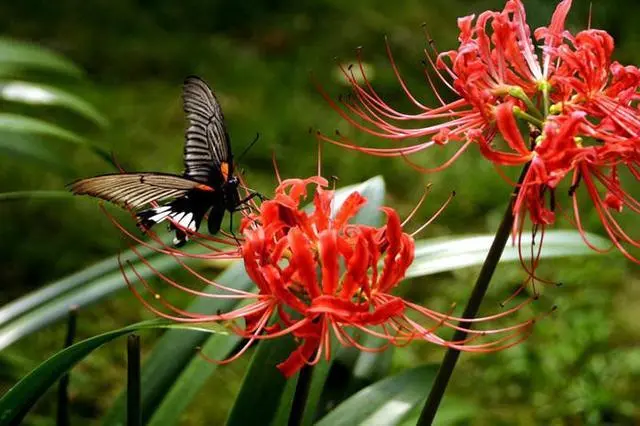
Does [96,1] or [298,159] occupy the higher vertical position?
[96,1]

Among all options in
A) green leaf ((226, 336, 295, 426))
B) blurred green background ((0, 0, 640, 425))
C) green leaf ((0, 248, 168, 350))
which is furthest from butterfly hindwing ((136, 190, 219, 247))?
blurred green background ((0, 0, 640, 425))

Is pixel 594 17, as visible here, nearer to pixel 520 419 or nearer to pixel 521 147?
pixel 520 419

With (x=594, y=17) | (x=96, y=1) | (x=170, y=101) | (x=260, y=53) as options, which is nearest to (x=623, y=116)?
(x=170, y=101)

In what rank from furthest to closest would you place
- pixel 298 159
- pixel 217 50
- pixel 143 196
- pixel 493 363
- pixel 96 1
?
1. pixel 96 1
2. pixel 217 50
3. pixel 298 159
4. pixel 493 363
5. pixel 143 196

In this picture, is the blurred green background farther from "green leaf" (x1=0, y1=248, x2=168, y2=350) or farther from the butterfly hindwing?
the butterfly hindwing

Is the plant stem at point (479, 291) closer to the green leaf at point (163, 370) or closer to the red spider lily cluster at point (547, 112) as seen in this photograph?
the red spider lily cluster at point (547, 112)

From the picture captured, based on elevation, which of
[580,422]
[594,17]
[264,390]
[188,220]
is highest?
[188,220]

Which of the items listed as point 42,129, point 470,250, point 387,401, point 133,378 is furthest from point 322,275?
point 42,129
